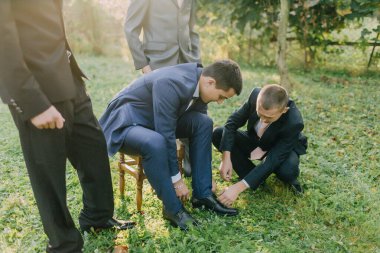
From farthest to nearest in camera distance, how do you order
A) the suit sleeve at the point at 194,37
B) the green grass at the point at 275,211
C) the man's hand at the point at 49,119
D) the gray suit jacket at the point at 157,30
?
the suit sleeve at the point at 194,37
the gray suit jacket at the point at 157,30
the green grass at the point at 275,211
the man's hand at the point at 49,119

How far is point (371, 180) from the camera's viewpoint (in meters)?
4.12

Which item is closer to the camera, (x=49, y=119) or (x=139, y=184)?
(x=49, y=119)

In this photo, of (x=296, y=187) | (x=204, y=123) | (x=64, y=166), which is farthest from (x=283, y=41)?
(x=64, y=166)

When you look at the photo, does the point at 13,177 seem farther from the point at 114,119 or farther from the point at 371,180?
the point at 371,180

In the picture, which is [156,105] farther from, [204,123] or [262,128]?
[262,128]

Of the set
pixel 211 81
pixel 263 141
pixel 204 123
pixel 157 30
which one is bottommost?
pixel 263 141

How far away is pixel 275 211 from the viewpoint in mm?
3555

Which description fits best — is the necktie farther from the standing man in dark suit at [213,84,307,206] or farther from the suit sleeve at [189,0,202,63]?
the suit sleeve at [189,0,202,63]

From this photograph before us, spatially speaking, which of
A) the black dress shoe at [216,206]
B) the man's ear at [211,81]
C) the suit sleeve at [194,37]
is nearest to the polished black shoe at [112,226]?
the black dress shoe at [216,206]

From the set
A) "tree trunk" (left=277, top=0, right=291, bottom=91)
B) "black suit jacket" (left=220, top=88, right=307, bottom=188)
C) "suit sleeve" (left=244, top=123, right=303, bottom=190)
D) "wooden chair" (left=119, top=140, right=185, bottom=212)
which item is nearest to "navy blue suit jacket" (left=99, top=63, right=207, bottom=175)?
"wooden chair" (left=119, top=140, right=185, bottom=212)

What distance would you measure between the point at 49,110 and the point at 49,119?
48 millimetres

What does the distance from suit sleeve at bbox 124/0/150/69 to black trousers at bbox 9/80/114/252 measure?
1530 millimetres

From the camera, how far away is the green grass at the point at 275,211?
304 cm

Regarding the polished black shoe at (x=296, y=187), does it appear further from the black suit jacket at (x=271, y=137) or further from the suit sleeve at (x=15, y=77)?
the suit sleeve at (x=15, y=77)
